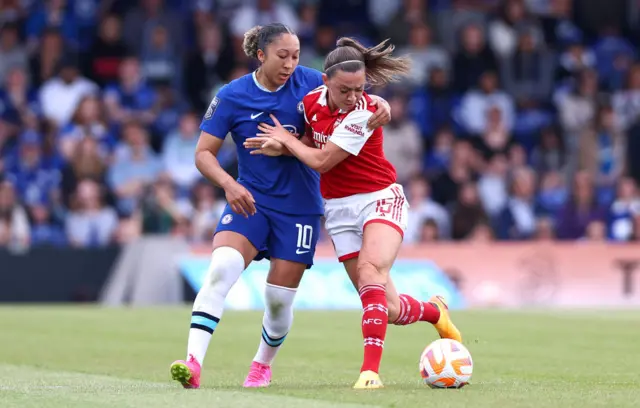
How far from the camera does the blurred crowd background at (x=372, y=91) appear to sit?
20.4 meters

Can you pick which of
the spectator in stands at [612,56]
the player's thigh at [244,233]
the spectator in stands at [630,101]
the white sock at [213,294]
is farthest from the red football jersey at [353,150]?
the spectator in stands at [612,56]

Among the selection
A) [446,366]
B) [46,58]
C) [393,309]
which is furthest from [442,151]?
[446,366]

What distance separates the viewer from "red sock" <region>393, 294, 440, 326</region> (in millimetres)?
8500

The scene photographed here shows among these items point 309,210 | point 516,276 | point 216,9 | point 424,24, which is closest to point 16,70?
point 216,9

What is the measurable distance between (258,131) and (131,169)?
12781mm

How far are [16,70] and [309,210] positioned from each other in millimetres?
14716

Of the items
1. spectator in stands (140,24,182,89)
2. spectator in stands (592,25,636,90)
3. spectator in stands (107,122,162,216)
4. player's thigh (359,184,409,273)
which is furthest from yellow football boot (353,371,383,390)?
spectator in stands (592,25,636,90)

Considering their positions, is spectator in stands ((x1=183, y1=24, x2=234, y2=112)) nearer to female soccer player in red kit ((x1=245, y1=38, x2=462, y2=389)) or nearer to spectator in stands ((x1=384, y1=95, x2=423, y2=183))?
spectator in stands ((x1=384, y1=95, x2=423, y2=183))

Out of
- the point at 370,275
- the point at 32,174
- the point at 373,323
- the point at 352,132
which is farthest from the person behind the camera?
the point at 32,174

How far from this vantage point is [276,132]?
27.0 ft

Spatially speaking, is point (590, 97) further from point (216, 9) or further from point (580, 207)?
point (216, 9)

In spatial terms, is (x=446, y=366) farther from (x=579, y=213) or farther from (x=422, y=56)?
(x=422, y=56)

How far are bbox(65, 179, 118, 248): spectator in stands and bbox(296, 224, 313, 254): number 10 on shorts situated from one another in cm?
1200

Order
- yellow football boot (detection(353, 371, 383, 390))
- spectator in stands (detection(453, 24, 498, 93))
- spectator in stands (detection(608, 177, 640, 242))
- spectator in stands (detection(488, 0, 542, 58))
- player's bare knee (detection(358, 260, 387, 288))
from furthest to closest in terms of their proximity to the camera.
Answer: spectator in stands (detection(488, 0, 542, 58)) → spectator in stands (detection(453, 24, 498, 93)) → spectator in stands (detection(608, 177, 640, 242)) → player's bare knee (detection(358, 260, 387, 288)) → yellow football boot (detection(353, 371, 383, 390))
